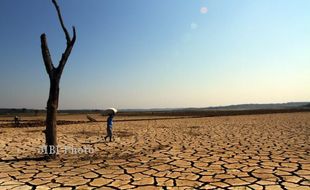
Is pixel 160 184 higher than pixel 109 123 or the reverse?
the reverse

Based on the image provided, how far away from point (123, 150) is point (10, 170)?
293 centimetres

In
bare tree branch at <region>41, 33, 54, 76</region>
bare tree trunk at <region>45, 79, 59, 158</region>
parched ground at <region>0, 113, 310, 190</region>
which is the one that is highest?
bare tree branch at <region>41, 33, 54, 76</region>

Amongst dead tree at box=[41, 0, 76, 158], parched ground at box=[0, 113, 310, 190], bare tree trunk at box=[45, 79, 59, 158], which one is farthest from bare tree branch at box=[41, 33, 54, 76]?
parched ground at box=[0, 113, 310, 190]

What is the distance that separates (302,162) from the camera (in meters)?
5.93

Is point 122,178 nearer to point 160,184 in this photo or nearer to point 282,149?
point 160,184

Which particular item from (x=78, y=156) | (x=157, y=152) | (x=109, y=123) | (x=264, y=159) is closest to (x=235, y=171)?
(x=264, y=159)

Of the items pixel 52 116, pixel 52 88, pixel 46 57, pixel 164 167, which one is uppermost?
pixel 46 57

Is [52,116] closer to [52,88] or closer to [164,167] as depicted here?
[52,88]

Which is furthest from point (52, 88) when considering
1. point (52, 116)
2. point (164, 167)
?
point (164, 167)

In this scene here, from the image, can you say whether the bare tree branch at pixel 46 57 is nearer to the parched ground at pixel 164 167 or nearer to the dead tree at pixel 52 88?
the dead tree at pixel 52 88

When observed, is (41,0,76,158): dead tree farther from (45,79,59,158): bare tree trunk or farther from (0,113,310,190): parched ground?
(0,113,310,190): parched ground

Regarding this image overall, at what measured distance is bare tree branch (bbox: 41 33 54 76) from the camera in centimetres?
662

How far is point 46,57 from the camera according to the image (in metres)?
6.68

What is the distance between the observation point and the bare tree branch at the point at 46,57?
21.7 feet
